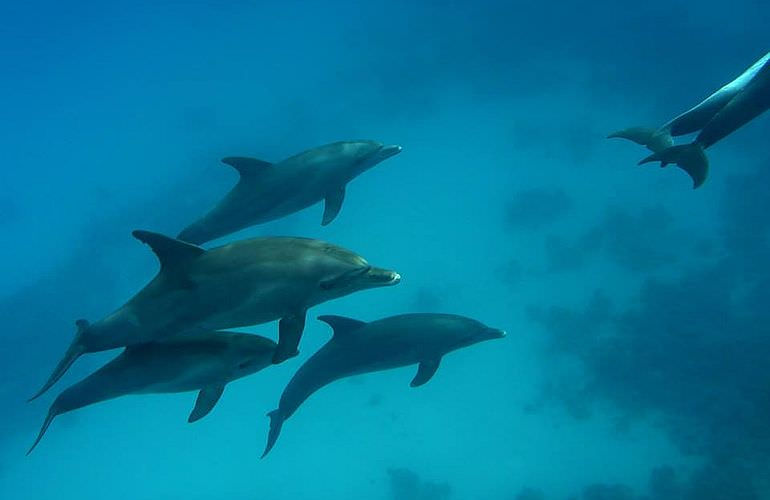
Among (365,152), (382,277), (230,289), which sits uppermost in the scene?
(365,152)

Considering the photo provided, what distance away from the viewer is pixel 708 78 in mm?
29109

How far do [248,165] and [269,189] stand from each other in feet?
1.33

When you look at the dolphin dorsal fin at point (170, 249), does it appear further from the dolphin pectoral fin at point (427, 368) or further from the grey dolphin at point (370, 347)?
the dolphin pectoral fin at point (427, 368)

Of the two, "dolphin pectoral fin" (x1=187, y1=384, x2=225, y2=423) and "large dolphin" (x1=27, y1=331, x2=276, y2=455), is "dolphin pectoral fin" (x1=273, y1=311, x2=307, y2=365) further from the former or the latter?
"dolphin pectoral fin" (x1=187, y1=384, x2=225, y2=423)

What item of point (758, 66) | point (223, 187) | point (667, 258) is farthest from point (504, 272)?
point (758, 66)

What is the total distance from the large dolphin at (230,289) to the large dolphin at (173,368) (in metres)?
0.45

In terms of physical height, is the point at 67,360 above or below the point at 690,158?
below

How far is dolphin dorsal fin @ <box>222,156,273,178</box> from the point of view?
7.25 m

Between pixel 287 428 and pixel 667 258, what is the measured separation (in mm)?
16894

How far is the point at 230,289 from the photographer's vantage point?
470 centimetres

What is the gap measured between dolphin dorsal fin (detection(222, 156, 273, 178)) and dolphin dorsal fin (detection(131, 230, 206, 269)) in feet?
9.03

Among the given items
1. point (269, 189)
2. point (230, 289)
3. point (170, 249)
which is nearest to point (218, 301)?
point (230, 289)

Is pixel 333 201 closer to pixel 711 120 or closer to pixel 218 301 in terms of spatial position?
pixel 218 301

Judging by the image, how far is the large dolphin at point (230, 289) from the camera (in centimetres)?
469
